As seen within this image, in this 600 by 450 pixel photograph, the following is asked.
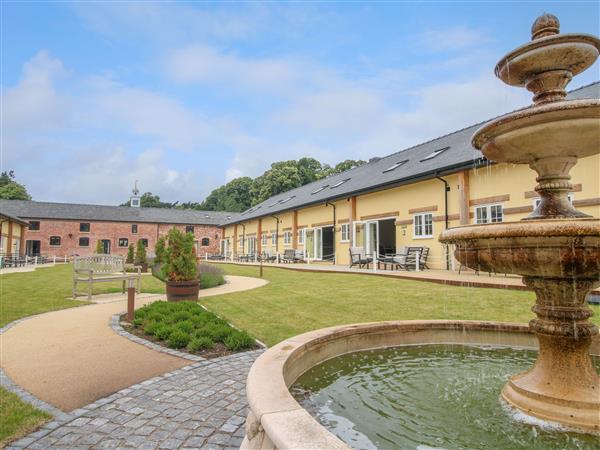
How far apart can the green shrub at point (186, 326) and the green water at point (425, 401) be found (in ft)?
8.36

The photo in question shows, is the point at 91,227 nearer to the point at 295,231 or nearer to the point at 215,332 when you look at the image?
the point at 295,231

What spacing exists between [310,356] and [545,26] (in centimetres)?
377

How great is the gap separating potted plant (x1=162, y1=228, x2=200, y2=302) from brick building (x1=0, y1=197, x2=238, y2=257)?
30626mm

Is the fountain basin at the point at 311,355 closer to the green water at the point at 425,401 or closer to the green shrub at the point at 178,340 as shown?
the green water at the point at 425,401

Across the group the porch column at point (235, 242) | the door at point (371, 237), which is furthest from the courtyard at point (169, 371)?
the porch column at point (235, 242)

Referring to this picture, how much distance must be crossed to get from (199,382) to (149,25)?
885 cm

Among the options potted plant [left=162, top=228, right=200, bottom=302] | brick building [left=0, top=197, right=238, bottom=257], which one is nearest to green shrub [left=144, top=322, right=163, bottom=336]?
potted plant [left=162, top=228, right=200, bottom=302]

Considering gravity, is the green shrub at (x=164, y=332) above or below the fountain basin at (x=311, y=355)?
below

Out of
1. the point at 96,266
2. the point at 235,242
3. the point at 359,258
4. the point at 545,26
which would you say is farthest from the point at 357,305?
the point at 235,242

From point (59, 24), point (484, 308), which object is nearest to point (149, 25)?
point (59, 24)

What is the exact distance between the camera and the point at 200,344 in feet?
15.6

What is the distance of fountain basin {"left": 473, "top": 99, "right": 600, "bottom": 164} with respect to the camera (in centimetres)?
251

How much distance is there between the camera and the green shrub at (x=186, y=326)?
17.6 feet

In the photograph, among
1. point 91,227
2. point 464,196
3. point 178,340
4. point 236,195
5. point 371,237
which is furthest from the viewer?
point 236,195
